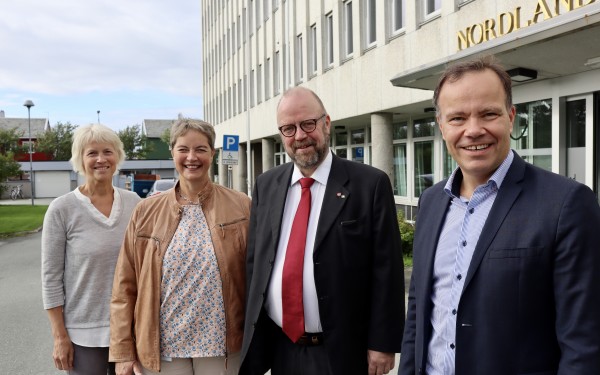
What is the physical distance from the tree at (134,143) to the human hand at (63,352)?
67540 mm

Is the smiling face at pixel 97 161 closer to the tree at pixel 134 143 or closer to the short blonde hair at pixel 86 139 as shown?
the short blonde hair at pixel 86 139

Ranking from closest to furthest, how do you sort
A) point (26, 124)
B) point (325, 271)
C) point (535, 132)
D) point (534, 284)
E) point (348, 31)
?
point (534, 284) < point (325, 271) < point (535, 132) < point (348, 31) < point (26, 124)

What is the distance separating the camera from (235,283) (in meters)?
2.93

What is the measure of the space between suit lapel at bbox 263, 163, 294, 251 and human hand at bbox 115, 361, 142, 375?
106 cm

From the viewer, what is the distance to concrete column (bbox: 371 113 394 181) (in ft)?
45.7

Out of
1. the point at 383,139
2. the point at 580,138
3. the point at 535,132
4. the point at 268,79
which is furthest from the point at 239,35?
the point at 580,138

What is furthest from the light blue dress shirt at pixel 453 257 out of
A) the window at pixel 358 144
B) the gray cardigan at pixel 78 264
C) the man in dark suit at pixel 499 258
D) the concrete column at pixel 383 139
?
the window at pixel 358 144

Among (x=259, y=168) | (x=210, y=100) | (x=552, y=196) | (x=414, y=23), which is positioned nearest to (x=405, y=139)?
(x=414, y=23)

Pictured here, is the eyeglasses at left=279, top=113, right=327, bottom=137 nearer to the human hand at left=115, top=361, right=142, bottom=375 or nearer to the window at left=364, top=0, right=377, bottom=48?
the human hand at left=115, top=361, right=142, bottom=375

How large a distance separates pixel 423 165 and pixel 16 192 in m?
51.3

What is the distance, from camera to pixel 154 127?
291 feet

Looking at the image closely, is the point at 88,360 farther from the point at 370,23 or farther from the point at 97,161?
the point at 370,23

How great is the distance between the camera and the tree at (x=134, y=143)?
221ft

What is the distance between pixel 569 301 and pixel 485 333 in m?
0.30
